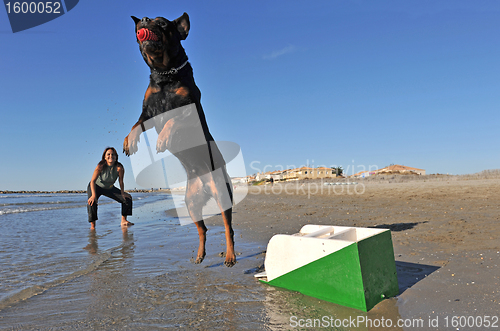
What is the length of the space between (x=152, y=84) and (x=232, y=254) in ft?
7.10

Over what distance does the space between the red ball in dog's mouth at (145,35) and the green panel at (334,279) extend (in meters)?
2.71

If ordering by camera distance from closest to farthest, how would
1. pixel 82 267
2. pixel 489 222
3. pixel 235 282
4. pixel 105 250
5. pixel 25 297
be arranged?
pixel 25 297
pixel 235 282
pixel 82 267
pixel 105 250
pixel 489 222

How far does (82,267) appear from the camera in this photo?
15.5 feet

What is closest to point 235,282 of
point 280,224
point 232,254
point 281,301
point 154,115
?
point 232,254

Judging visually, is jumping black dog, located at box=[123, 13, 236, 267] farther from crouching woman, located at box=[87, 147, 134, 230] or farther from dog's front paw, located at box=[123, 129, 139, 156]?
crouching woman, located at box=[87, 147, 134, 230]

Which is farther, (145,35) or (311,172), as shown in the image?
(311,172)

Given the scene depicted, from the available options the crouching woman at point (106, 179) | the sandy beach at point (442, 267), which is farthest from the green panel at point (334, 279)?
the crouching woman at point (106, 179)

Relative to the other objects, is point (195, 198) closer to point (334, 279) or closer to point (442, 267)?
point (334, 279)

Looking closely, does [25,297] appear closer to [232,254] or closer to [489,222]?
[232,254]

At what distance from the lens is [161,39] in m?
2.57

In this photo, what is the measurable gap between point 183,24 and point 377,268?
318cm

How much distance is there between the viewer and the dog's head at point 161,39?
2.50 metres

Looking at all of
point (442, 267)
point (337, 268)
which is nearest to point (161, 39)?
point (337, 268)

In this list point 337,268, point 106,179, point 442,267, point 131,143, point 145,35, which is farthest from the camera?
point 106,179
